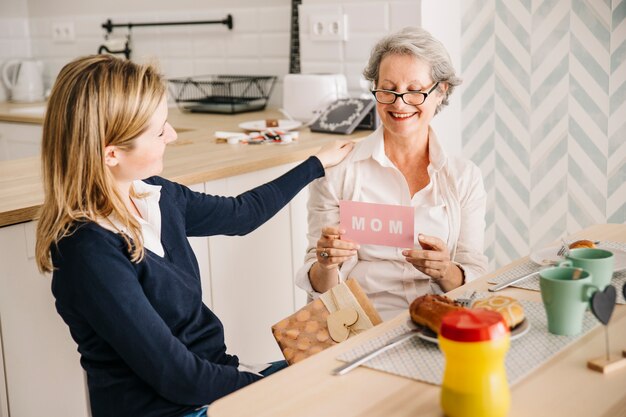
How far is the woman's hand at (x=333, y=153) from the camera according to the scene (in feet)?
6.75

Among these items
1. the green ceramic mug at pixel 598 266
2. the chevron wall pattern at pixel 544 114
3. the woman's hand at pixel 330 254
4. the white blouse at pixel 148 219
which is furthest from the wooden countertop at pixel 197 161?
the green ceramic mug at pixel 598 266

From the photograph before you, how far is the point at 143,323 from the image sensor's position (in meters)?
1.40

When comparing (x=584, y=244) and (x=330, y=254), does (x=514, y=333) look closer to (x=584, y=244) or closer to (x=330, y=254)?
(x=584, y=244)

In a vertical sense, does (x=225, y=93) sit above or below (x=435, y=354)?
above

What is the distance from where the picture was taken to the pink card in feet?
5.62

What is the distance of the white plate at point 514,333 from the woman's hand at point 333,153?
82 cm

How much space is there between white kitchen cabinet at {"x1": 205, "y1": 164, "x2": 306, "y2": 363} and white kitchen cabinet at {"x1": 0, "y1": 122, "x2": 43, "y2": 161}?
1.61 metres

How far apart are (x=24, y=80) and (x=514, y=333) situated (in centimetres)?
380

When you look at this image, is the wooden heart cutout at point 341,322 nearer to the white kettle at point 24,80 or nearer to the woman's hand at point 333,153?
the woman's hand at point 333,153

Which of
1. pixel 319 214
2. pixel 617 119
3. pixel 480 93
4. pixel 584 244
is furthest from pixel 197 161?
pixel 617 119

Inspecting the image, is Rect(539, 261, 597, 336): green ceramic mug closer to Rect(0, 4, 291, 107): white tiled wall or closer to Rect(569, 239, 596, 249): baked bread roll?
Rect(569, 239, 596, 249): baked bread roll

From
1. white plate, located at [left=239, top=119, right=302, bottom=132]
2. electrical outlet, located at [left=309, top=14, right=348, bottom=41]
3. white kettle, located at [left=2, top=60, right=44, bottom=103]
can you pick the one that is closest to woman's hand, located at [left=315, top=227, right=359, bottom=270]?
white plate, located at [left=239, top=119, right=302, bottom=132]

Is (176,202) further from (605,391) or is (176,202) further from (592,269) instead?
(605,391)

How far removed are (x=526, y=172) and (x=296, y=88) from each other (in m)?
1.02
